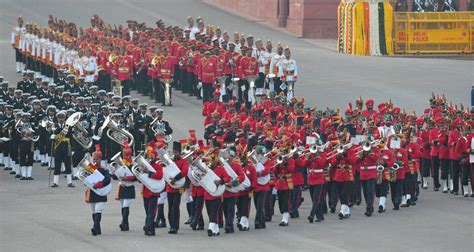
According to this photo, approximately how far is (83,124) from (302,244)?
345 inches

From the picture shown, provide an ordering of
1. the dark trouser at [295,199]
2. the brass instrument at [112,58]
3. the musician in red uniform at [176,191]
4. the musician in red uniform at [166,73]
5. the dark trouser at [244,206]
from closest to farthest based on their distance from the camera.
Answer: the musician in red uniform at [176,191], the dark trouser at [244,206], the dark trouser at [295,199], the musician in red uniform at [166,73], the brass instrument at [112,58]

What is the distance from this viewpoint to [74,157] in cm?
3172

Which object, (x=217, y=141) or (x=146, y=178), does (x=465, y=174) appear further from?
(x=146, y=178)

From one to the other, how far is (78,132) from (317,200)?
6379mm

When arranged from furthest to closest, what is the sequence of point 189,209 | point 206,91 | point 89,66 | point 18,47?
point 18,47, point 89,66, point 206,91, point 189,209

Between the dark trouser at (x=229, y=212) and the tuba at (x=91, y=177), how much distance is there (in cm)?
213

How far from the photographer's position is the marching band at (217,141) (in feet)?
84.8

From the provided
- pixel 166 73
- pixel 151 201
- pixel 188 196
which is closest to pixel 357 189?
pixel 188 196

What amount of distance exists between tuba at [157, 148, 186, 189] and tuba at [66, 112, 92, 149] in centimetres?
563

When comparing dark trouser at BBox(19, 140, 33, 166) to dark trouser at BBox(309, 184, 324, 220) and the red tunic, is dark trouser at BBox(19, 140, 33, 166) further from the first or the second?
dark trouser at BBox(309, 184, 324, 220)

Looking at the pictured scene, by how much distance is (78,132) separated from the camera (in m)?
31.2

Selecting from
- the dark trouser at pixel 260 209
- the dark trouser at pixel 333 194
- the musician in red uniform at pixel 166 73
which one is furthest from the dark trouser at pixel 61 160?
the musician in red uniform at pixel 166 73

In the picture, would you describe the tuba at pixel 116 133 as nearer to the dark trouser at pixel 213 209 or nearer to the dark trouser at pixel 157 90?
the dark trouser at pixel 213 209

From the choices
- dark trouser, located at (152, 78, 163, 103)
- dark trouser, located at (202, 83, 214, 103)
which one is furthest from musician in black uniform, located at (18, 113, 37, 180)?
dark trouser, located at (152, 78, 163, 103)
